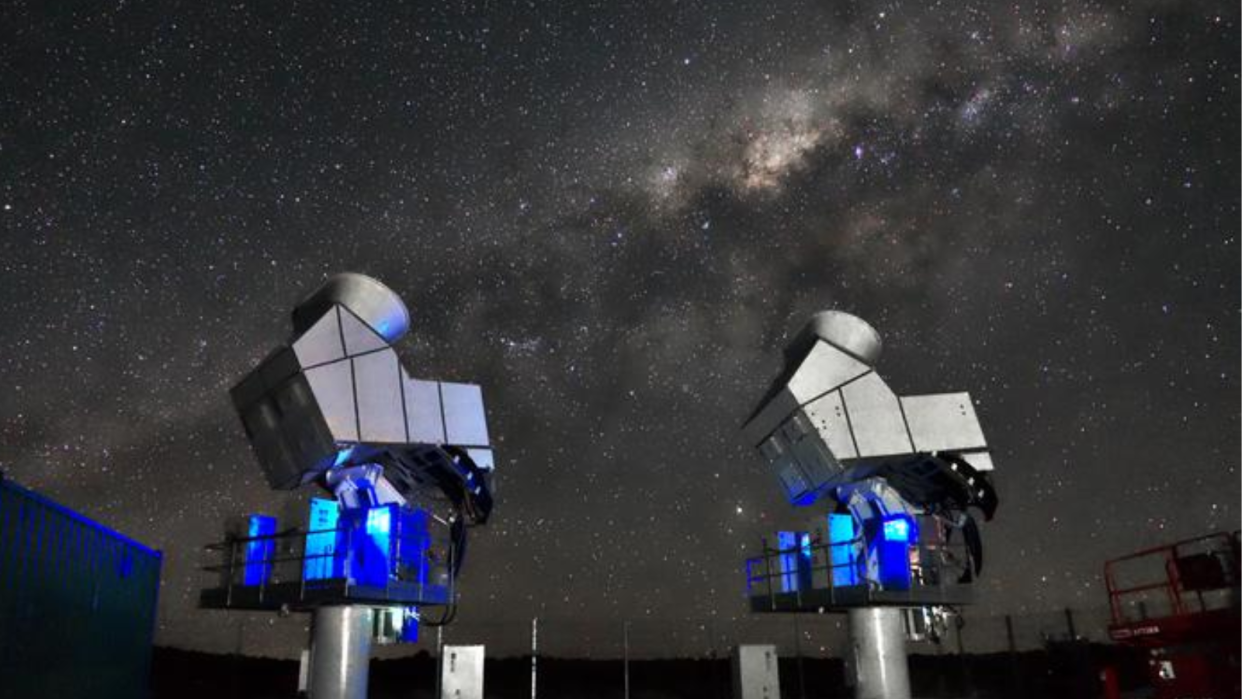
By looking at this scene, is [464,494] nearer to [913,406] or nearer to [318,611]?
[318,611]

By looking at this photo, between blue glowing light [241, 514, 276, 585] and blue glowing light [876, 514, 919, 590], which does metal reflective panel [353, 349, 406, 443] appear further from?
blue glowing light [876, 514, 919, 590]

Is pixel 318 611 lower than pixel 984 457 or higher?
lower

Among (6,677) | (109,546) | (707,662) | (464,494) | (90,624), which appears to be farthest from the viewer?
(707,662)

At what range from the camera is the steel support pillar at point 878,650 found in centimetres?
1795

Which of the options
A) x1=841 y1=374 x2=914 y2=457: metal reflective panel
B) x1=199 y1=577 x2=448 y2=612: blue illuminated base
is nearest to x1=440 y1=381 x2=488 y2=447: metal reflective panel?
x1=199 y1=577 x2=448 y2=612: blue illuminated base

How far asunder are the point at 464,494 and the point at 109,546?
227 inches

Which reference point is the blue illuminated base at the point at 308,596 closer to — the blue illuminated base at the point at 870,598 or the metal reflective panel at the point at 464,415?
the metal reflective panel at the point at 464,415

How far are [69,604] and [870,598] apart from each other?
42.4 feet

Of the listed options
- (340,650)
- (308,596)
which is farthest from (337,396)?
(340,650)

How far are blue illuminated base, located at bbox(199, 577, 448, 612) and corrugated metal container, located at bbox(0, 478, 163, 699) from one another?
4.47ft

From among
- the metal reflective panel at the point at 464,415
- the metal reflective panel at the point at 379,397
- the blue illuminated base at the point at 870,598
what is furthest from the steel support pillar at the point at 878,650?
the metal reflective panel at the point at 379,397

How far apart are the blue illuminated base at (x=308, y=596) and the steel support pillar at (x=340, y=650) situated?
8.9 inches

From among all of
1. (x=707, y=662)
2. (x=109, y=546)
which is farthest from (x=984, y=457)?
(x=707, y=662)

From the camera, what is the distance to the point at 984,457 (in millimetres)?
18125
